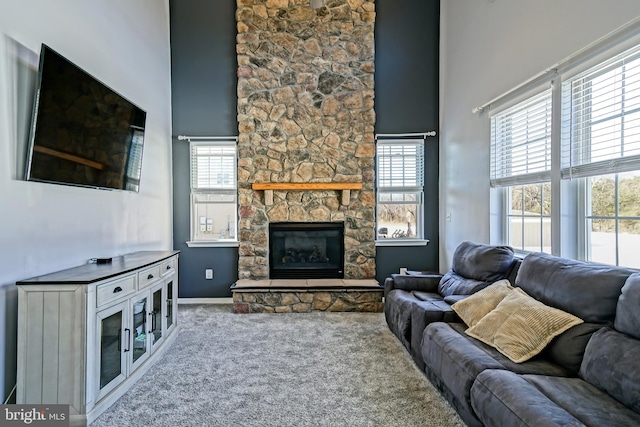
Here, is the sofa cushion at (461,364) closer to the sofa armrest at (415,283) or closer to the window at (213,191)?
the sofa armrest at (415,283)

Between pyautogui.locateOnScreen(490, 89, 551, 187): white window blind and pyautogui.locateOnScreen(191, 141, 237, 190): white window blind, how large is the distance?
314 centimetres

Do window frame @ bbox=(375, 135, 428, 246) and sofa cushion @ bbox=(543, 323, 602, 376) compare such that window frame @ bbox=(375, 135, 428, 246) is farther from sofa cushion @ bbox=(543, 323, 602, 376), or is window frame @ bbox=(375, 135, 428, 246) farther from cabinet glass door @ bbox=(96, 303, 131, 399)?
cabinet glass door @ bbox=(96, 303, 131, 399)

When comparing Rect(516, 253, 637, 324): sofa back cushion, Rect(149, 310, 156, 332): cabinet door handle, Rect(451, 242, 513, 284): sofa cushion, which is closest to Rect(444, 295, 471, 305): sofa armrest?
Rect(451, 242, 513, 284): sofa cushion

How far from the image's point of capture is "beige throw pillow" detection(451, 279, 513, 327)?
2.45 meters

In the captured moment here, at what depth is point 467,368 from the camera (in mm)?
1899

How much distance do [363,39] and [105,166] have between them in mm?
3441

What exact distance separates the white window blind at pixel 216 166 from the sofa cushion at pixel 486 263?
3.01 metres

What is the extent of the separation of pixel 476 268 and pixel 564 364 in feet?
4.10

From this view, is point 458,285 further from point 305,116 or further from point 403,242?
point 305,116

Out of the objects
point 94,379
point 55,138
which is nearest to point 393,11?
point 55,138

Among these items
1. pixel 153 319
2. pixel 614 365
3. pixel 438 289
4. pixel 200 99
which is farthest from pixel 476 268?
pixel 200 99

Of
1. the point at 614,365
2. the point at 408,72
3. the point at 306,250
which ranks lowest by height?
the point at 614,365

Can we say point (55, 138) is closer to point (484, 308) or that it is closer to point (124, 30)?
point (124, 30)

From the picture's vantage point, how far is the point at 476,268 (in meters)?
3.10
